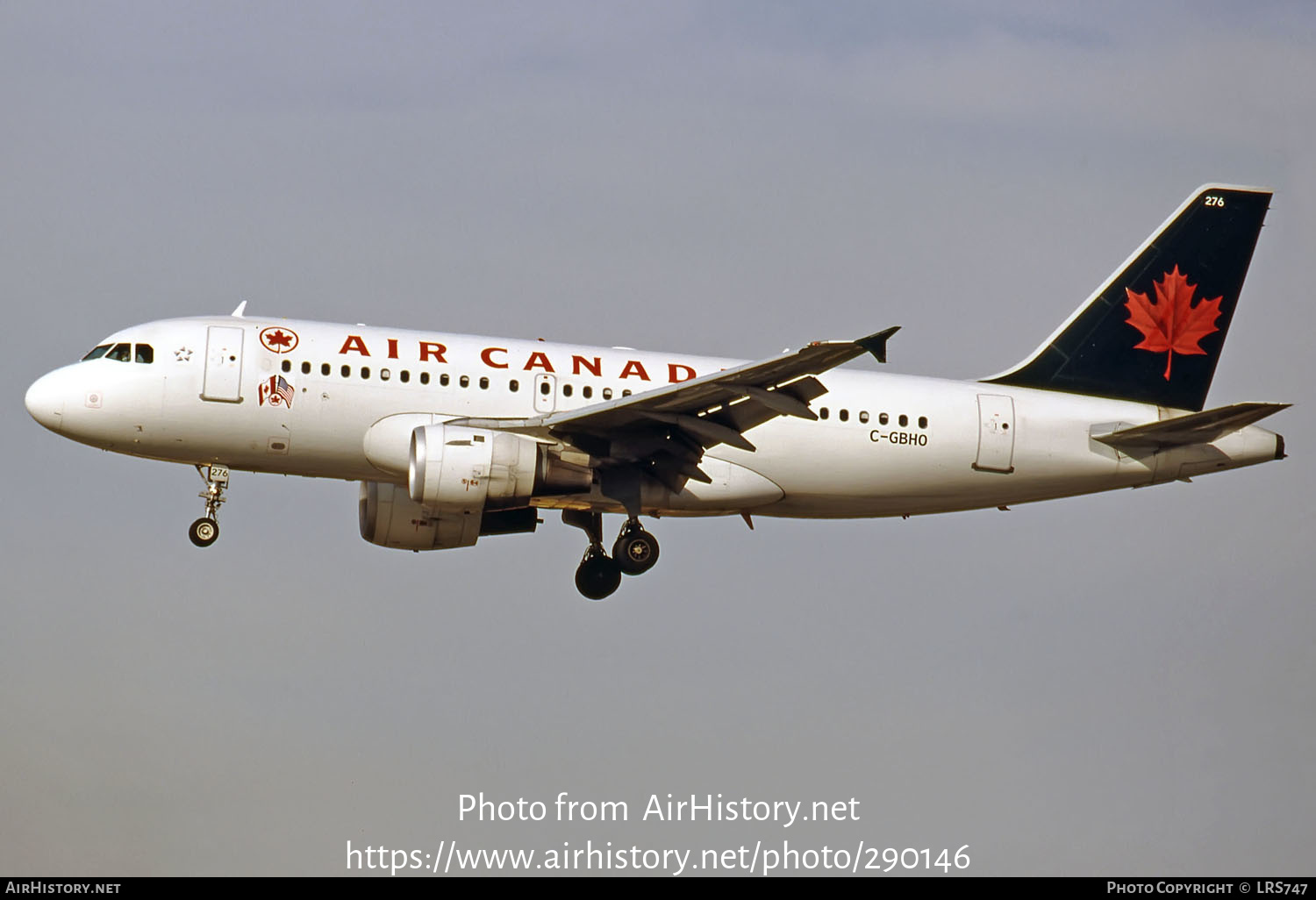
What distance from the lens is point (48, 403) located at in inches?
1378

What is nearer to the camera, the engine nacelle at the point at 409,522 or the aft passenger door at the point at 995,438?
the aft passenger door at the point at 995,438

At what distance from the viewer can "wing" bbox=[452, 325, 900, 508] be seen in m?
31.9

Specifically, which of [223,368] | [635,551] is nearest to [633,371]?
[635,551]

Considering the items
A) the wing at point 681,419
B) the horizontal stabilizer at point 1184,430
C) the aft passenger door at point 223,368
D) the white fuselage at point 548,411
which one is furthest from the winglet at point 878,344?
the aft passenger door at point 223,368

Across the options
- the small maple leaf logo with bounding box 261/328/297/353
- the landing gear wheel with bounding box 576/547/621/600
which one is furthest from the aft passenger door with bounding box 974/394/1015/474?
the small maple leaf logo with bounding box 261/328/297/353

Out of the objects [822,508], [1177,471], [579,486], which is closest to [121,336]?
[579,486]

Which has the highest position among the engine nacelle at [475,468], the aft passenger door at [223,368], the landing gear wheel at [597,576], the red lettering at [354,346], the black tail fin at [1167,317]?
the black tail fin at [1167,317]

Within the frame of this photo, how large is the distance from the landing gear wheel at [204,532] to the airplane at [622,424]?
4cm

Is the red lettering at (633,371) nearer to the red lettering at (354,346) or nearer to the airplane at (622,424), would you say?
the airplane at (622,424)

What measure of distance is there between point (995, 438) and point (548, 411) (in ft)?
30.2

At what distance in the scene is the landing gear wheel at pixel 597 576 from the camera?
127 ft

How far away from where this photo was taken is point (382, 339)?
117 ft

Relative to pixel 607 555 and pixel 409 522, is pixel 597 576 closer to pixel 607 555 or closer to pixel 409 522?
pixel 607 555

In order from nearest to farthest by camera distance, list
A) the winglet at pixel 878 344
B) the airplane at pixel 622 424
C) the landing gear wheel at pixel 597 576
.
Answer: the winglet at pixel 878 344
the airplane at pixel 622 424
the landing gear wheel at pixel 597 576
